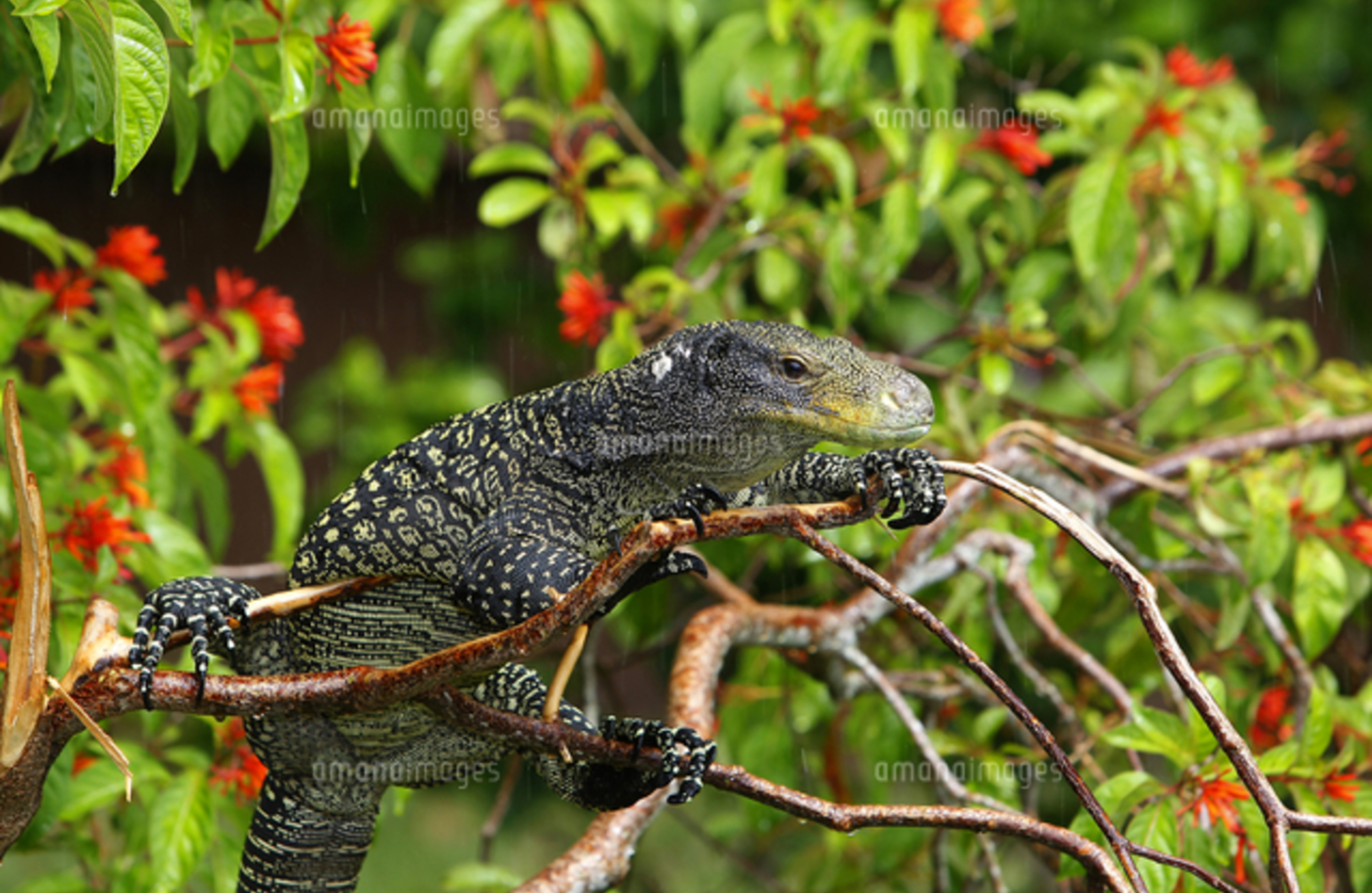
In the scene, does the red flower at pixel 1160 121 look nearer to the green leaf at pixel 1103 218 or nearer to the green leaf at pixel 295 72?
the green leaf at pixel 1103 218

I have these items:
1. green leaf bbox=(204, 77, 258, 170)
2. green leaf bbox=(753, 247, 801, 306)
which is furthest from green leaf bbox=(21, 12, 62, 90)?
green leaf bbox=(753, 247, 801, 306)

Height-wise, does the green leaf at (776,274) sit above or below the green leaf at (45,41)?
below

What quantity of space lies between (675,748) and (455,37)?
174 centimetres

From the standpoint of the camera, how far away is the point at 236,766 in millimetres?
1767

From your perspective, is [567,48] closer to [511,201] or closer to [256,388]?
[511,201]

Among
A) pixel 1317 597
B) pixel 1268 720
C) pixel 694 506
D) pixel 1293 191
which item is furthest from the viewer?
pixel 1293 191

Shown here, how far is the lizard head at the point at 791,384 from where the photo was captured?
1.05 metres

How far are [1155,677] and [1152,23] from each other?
216 cm

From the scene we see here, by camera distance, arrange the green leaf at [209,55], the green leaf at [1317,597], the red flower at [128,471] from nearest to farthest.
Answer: the green leaf at [209,55] → the red flower at [128,471] → the green leaf at [1317,597]

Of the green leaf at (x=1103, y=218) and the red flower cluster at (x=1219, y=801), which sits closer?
the red flower cluster at (x=1219, y=801)

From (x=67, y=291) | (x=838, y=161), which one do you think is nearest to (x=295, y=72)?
(x=67, y=291)

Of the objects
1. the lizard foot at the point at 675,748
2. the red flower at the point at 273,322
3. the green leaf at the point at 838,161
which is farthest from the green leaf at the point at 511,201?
the lizard foot at the point at 675,748

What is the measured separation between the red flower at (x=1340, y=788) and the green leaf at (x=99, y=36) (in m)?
1.68

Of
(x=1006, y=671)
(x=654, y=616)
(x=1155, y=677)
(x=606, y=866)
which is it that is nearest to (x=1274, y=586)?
(x=1155, y=677)
